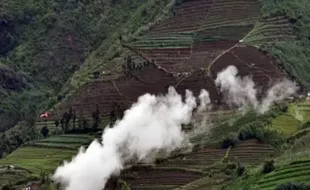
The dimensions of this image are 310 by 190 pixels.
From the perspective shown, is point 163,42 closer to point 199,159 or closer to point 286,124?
point 286,124

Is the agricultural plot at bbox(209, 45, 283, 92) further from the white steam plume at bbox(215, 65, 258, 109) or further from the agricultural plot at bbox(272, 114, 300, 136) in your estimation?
the agricultural plot at bbox(272, 114, 300, 136)

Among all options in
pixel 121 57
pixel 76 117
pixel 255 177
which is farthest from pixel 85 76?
pixel 255 177

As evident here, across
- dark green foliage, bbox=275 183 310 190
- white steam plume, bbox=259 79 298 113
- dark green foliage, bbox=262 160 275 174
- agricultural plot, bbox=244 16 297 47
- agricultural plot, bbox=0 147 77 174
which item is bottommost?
dark green foliage, bbox=275 183 310 190

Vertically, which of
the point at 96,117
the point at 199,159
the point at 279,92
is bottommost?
the point at 199,159

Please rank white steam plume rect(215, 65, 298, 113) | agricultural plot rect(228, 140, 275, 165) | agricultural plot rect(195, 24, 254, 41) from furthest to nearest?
1. agricultural plot rect(195, 24, 254, 41)
2. white steam plume rect(215, 65, 298, 113)
3. agricultural plot rect(228, 140, 275, 165)

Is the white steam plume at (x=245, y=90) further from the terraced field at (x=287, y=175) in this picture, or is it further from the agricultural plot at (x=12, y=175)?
the agricultural plot at (x=12, y=175)

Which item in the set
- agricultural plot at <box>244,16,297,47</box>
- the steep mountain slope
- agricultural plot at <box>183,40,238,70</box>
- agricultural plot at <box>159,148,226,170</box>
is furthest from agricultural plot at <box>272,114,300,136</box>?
the steep mountain slope

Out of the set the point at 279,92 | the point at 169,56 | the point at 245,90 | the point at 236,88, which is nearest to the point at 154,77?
the point at 169,56
